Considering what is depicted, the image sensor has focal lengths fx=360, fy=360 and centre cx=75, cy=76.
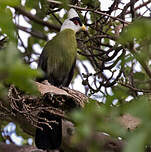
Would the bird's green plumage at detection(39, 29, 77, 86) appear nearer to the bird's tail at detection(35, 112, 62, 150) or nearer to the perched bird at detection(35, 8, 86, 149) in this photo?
the perched bird at detection(35, 8, 86, 149)

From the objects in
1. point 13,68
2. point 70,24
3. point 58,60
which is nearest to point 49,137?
point 58,60

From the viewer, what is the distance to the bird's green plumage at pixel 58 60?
2977 millimetres

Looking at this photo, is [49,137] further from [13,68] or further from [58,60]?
[13,68]

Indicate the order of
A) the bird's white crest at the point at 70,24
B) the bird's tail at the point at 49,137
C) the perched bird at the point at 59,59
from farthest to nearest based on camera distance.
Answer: the bird's white crest at the point at 70,24
the perched bird at the point at 59,59
the bird's tail at the point at 49,137

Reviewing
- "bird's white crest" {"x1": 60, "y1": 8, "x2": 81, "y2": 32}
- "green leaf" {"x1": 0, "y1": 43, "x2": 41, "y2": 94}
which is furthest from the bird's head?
"green leaf" {"x1": 0, "y1": 43, "x2": 41, "y2": 94}

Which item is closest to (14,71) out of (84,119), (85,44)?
(84,119)

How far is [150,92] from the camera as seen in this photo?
1.94m

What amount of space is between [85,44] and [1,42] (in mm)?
675

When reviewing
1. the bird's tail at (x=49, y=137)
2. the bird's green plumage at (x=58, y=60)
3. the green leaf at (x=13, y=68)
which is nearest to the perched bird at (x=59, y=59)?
the bird's green plumage at (x=58, y=60)

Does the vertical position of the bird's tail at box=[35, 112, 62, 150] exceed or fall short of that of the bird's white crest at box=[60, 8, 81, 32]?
it falls short

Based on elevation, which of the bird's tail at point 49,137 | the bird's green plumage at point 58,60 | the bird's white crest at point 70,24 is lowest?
the bird's tail at point 49,137

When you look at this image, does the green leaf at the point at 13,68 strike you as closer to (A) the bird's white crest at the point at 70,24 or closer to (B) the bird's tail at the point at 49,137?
(B) the bird's tail at the point at 49,137

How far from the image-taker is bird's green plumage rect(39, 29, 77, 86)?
298 cm

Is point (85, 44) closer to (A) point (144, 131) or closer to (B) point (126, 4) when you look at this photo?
(B) point (126, 4)
